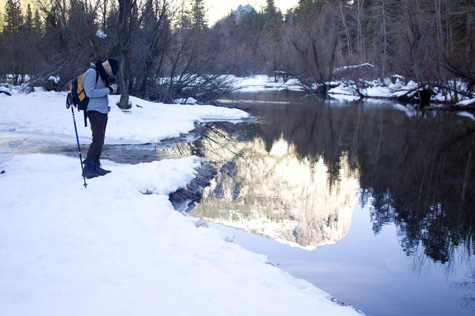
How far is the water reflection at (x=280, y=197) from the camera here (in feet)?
19.4

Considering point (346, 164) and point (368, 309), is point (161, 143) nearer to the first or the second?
point (346, 164)

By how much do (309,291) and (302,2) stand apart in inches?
4195

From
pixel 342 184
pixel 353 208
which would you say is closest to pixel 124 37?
pixel 342 184

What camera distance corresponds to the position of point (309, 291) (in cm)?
371

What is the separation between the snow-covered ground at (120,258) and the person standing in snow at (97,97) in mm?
325

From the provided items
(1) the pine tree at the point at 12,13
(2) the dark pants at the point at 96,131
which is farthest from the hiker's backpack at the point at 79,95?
(1) the pine tree at the point at 12,13

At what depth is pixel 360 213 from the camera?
6746 millimetres

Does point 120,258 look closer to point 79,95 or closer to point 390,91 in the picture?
point 79,95

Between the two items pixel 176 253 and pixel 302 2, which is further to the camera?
pixel 302 2

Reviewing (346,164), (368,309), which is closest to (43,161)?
(368,309)

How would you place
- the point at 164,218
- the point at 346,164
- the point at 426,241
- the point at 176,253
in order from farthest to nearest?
the point at 346,164 → the point at 426,241 → the point at 164,218 → the point at 176,253

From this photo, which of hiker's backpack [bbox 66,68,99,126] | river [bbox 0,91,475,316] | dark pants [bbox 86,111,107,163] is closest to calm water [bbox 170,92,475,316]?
river [bbox 0,91,475,316]

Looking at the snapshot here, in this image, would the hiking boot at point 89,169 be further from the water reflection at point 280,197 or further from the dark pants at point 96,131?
the water reflection at point 280,197

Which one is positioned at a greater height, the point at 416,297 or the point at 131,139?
the point at 131,139
